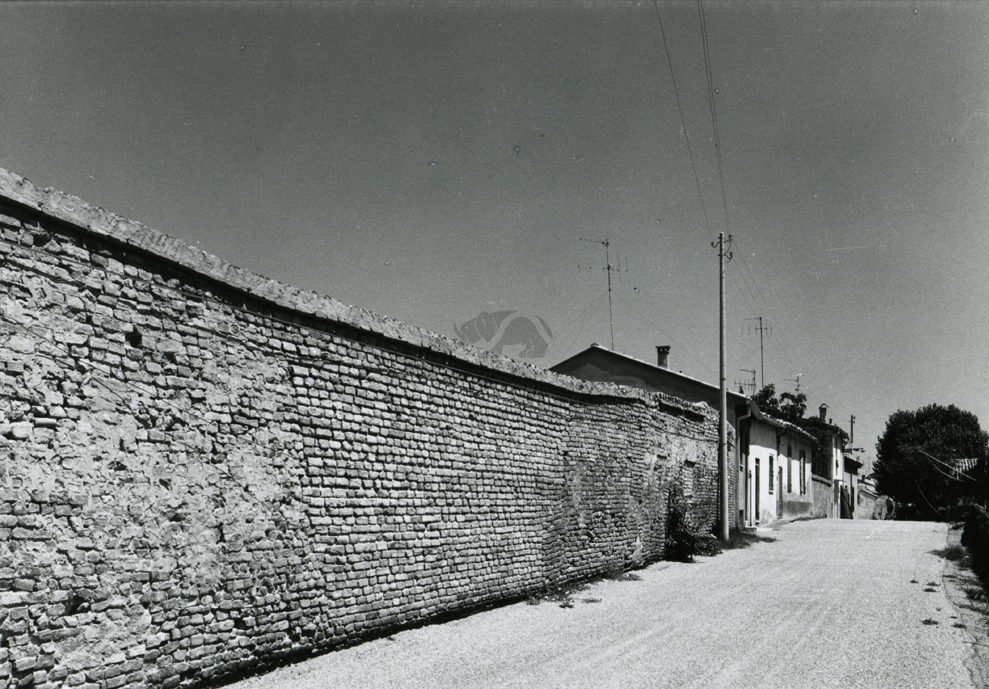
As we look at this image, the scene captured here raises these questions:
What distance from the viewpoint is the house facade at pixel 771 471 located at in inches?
1048

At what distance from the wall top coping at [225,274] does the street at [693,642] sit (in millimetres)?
3358

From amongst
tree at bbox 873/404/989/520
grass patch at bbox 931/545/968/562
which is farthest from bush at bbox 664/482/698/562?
tree at bbox 873/404/989/520

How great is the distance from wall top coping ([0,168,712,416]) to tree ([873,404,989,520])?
39187 mm

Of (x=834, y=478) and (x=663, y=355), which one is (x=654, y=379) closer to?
(x=663, y=355)

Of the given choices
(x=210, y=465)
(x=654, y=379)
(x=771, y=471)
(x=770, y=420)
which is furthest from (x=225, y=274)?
(x=771, y=471)

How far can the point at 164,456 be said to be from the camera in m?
5.93

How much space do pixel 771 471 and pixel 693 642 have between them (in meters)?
23.8

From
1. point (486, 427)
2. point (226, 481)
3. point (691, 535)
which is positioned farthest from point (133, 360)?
point (691, 535)

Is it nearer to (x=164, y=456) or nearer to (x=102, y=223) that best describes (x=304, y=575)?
(x=164, y=456)

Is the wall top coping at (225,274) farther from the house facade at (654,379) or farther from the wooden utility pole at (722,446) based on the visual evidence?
the house facade at (654,379)

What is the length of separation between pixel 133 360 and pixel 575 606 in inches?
293

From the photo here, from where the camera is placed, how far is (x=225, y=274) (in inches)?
257

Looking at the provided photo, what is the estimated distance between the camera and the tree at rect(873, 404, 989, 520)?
4638 cm

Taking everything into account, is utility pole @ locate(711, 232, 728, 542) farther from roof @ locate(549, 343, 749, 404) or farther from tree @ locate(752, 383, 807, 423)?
tree @ locate(752, 383, 807, 423)
